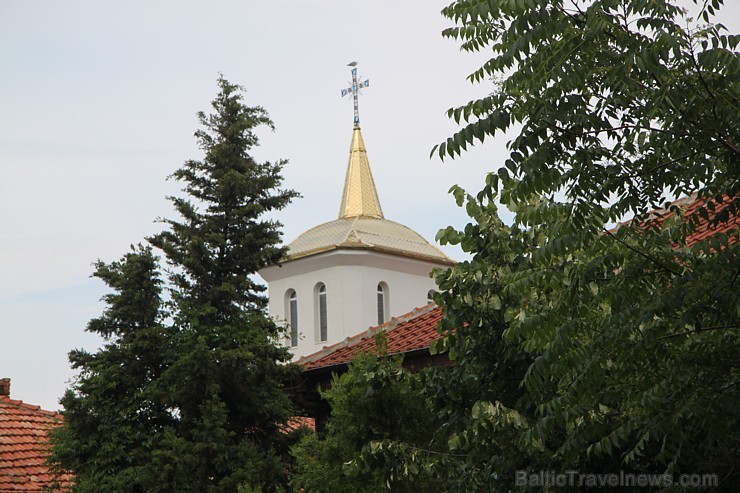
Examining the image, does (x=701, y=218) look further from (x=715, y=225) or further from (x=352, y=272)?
(x=352, y=272)

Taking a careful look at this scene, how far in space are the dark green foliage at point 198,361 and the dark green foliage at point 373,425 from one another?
3311 mm

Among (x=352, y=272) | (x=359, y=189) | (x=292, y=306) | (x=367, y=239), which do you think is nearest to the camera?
(x=367, y=239)

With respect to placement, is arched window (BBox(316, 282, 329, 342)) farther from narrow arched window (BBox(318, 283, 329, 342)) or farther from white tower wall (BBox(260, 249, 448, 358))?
white tower wall (BBox(260, 249, 448, 358))

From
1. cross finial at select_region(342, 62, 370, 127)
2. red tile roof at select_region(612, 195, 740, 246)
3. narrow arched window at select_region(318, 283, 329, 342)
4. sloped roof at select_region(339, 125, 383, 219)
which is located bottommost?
red tile roof at select_region(612, 195, 740, 246)

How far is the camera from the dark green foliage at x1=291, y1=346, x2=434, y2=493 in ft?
31.3

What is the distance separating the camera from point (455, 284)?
9.82 m

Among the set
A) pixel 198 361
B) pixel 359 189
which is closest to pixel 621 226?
pixel 198 361

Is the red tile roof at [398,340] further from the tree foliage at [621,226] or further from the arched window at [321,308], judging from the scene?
the arched window at [321,308]

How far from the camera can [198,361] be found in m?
14.0

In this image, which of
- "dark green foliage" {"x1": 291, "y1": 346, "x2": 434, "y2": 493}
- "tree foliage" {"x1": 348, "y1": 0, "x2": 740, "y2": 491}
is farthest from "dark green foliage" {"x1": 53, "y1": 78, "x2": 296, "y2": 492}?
"tree foliage" {"x1": 348, "y1": 0, "x2": 740, "y2": 491}

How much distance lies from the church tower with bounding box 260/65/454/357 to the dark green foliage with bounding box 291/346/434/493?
33.8 meters

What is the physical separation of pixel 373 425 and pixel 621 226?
3.33 m

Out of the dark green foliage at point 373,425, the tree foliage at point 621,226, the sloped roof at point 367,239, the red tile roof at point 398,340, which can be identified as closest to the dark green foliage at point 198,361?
the red tile roof at point 398,340

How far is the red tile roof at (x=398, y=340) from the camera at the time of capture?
1521cm
